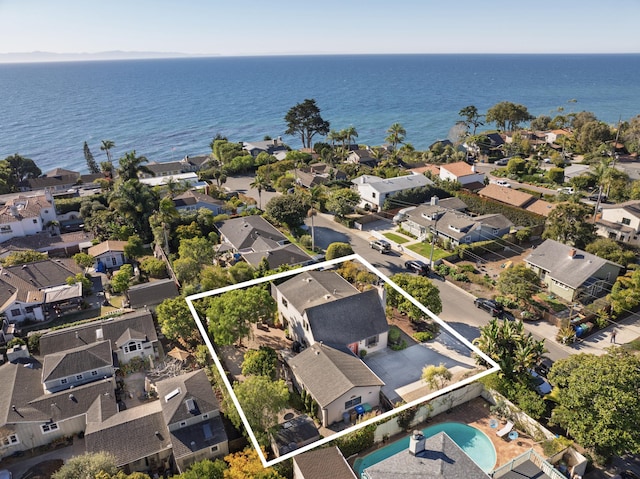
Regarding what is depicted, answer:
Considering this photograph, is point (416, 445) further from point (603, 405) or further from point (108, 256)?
point (108, 256)

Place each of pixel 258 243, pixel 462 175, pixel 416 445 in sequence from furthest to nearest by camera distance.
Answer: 1. pixel 462 175
2. pixel 258 243
3. pixel 416 445

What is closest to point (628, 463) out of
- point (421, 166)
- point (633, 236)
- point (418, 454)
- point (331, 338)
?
point (418, 454)

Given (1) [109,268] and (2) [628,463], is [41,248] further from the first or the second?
(2) [628,463]

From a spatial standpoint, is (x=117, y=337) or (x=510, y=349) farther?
(x=117, y=337)

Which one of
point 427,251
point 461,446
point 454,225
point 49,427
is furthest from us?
point 454,225

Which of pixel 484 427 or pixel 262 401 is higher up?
pixel 262 401

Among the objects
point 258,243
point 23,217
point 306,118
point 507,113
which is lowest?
point 258,243

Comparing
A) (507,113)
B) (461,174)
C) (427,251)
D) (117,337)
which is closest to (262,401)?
(117,337)
